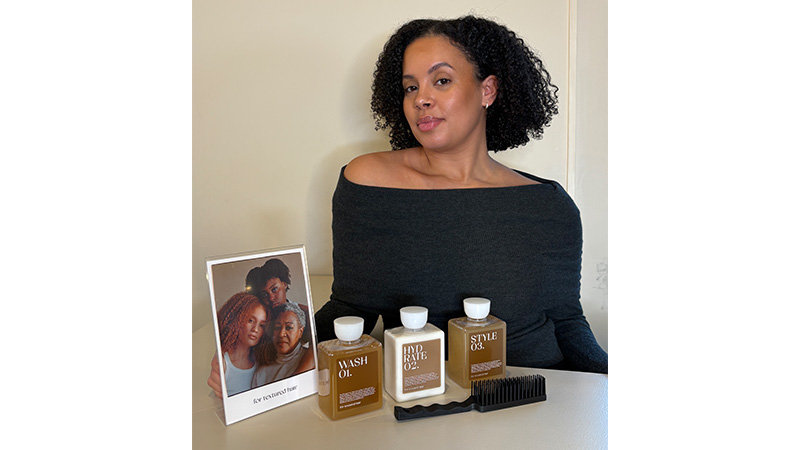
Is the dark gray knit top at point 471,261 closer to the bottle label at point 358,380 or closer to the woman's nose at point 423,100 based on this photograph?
the woman's nose at point 423,100

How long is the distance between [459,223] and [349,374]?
0.42 meters

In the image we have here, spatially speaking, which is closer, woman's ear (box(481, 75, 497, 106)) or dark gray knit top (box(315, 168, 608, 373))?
dark gray knit top (box(315, 168, 608, 373))

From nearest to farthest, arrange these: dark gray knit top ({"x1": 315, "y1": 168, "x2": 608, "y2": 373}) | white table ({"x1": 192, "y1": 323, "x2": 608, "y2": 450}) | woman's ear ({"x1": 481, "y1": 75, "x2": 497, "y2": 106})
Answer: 1. white table ({"x1": 192, "y1": 323, "x2": 608, "y2": 450})
2. dark gray knit top ({"x1": 315, "y1": 168, "x2": 608, "y2": 373})
3. woman's ear ({"x1": 481, "y1": 75, "x2": 497, "y2": 106})

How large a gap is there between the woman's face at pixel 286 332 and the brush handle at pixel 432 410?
133mm

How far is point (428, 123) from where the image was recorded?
923 mm

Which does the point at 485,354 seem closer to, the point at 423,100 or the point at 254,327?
the point at 254,327

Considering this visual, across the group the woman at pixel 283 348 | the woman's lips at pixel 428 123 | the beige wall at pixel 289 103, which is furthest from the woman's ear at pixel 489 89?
the woman at pixel 283 348

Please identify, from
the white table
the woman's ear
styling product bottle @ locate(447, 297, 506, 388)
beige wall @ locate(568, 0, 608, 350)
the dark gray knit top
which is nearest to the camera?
the white table

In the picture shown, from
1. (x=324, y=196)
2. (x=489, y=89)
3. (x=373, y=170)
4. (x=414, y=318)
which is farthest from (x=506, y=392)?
(x=324, y=196)

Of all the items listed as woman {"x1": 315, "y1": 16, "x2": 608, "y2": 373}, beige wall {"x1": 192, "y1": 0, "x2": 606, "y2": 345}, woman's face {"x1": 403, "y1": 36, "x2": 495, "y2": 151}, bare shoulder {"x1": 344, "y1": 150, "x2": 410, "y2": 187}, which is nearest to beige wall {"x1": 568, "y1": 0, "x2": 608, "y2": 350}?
beige wall {"x1": 192, "y1": 0, "x2": 606, "y2": 345}

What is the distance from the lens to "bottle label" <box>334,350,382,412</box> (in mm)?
500

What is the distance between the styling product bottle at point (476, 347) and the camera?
0.58m

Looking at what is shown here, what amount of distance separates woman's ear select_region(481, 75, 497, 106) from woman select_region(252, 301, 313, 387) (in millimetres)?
618

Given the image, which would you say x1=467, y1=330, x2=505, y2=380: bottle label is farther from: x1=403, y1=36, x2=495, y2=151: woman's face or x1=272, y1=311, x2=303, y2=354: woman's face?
x1=403, y1=36, x2=495, y2=151: woman's face
